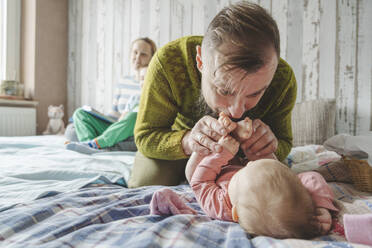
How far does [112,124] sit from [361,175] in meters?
1.42

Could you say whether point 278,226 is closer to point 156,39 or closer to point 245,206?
point 245,206

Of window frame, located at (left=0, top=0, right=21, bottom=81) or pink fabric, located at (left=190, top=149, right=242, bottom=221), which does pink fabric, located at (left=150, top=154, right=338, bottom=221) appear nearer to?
pink fabric, located at (left=190, top=149, right=242, bottom=221)

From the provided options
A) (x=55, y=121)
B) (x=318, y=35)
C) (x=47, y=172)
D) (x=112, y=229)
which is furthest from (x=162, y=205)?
(x=55, y=121)

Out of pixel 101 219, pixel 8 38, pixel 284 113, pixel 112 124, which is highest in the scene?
pixel 8 38

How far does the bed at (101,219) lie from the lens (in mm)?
454

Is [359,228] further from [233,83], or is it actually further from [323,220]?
[233,83]

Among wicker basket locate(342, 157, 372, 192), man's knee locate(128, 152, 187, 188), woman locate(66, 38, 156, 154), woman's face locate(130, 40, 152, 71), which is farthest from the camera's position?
woman's face locate(130, 40, 152, 71)

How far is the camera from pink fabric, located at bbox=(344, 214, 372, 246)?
449mm

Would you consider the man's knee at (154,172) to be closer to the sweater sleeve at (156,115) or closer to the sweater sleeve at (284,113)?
the sweater sleeve at (156,115)

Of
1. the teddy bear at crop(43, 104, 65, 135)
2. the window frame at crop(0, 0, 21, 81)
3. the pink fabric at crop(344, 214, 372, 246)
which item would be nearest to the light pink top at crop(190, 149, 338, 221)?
the pink fabric at crop(344, 214, 372, 246)

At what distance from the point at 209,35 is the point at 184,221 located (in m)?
0.44

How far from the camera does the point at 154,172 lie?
0.96 m

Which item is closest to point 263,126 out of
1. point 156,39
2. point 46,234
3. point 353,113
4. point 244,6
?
point 244,6

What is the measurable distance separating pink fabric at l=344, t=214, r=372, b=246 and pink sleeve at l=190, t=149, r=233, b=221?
0.25 meters
